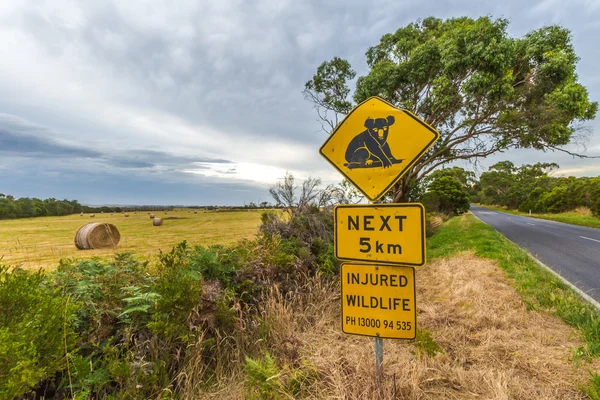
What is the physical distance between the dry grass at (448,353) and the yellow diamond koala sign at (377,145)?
162 cm

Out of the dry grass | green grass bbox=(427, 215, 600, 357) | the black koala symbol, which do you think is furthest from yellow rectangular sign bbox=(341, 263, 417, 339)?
green grass bbox=(427, 215, 600, 357)

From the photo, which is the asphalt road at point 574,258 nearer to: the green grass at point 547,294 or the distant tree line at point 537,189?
the green grass at point 547,294

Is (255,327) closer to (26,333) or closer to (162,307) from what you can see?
(162,307)

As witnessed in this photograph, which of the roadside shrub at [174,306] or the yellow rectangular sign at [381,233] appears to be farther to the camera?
the roadside shrub at [174,306]

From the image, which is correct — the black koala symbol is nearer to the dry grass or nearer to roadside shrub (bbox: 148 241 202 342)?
the dry grass

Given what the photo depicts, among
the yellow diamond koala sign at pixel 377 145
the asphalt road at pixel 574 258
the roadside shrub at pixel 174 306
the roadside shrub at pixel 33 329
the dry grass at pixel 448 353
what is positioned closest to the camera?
the roadside shrub at pixel 33 329

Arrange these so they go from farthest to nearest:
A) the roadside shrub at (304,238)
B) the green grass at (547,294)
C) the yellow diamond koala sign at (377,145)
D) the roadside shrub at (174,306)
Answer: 1. the roadside shrub at (304,238)
2. the green grass at (547,294)
3. the roadside shrub at (174,306)
4. the yellow diamond koala sign at (377,145)

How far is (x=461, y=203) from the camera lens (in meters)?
29.5

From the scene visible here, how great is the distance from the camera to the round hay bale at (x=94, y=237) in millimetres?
11930

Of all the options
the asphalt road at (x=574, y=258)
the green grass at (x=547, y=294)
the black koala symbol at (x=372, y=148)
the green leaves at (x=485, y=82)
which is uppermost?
the green leaves at (x=485, y=82)

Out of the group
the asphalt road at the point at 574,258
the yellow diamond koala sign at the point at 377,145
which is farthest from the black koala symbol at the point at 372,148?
the asphalt road at the point at 574,258

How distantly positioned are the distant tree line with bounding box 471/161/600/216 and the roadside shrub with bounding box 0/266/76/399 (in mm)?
30807

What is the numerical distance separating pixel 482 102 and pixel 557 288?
9271mm

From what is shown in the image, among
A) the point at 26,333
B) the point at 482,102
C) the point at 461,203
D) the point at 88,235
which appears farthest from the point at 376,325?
the point at 461,203
